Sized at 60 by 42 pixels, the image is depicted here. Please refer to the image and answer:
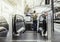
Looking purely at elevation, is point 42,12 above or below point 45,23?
above

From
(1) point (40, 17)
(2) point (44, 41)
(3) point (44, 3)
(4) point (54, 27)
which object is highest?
(3) point (44, 3)

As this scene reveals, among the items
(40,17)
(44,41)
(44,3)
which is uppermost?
(44,3)

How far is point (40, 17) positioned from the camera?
12.4ft

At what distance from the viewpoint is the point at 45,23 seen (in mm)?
3768

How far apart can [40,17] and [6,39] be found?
94 centimetres

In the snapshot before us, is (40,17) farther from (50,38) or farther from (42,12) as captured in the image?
(50,38)

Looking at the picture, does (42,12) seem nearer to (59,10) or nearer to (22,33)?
(59,10)

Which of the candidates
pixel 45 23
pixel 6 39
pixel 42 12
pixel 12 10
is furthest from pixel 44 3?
pixel 6 39

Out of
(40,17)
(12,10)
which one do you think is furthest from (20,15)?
(40,17)

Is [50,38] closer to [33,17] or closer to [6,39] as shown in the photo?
[33,17]

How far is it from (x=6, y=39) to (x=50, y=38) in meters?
1.01

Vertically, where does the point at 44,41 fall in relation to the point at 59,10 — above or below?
below

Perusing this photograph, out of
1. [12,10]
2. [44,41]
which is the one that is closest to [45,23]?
[44,41]

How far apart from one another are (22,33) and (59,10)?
1021mm
